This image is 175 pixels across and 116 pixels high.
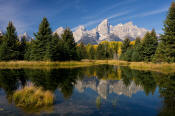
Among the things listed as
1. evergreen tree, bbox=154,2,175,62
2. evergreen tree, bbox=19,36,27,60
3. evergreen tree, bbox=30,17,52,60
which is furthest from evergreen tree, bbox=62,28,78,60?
evergreen tree, bbox=154,2,175,62

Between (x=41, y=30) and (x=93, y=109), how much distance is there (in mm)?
42125

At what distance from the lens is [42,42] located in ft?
147

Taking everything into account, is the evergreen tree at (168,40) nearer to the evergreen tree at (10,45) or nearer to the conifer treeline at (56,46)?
the conifer treeline at (56,46)

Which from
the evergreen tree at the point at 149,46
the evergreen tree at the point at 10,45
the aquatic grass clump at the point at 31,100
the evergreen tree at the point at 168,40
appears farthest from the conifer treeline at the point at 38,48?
the aquatic grass clump at the point at 31,100

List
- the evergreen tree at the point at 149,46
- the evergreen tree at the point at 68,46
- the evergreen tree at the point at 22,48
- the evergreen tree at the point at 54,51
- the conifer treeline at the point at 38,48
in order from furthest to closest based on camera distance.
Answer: the evergreen tree at the point at 68,46 < the evergreen tree at the point at 22,48 < the evergreen tree at the point at 149,46 < the conifer treeline at the point at 38,48 < the evergreen tree at the point at 54,51

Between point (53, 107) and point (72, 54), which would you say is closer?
point (53, 107)

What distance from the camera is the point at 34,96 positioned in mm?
9078

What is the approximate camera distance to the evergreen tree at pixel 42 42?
143 feet

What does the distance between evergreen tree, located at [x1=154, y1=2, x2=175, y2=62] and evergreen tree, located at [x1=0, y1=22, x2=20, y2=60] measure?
1739 inches

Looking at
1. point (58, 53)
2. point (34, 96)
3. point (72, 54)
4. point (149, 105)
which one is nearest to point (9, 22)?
point (58, 53)

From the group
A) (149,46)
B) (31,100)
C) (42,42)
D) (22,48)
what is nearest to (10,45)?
(22,48)

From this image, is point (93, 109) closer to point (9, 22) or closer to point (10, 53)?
point (10, 53)

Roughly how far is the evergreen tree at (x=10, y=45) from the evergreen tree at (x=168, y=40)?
44.2m

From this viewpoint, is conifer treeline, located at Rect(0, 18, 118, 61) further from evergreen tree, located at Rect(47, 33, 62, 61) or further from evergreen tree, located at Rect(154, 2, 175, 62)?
evergreen tree, located at Rect(154, 2, 175, 62)
